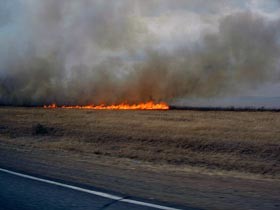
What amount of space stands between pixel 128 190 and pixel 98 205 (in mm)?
1419

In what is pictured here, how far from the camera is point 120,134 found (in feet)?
77.3

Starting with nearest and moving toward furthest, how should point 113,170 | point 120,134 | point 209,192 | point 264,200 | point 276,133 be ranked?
point 264,200
point 209,192
point 113,170
point 276,133
point 120,134

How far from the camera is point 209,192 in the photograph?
840cm

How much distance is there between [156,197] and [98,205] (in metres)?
1.30

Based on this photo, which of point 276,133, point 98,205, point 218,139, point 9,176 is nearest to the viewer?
point 98,205

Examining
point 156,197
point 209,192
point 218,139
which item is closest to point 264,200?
point 209,192

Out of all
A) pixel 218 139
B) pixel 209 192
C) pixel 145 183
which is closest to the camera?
pixel 209 192

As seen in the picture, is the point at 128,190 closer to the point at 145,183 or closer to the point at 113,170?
the point at 145,183

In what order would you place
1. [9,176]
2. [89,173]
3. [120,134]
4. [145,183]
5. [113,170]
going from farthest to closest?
[120,134] → [113,170] → [89,173] → [9,176] → [145,183]

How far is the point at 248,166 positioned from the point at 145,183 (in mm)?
6790

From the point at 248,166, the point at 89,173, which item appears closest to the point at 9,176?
the point at 89,173

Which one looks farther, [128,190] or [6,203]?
[128,190]

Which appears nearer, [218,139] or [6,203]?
[6,203]

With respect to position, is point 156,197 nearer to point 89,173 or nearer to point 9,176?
point 89,173
